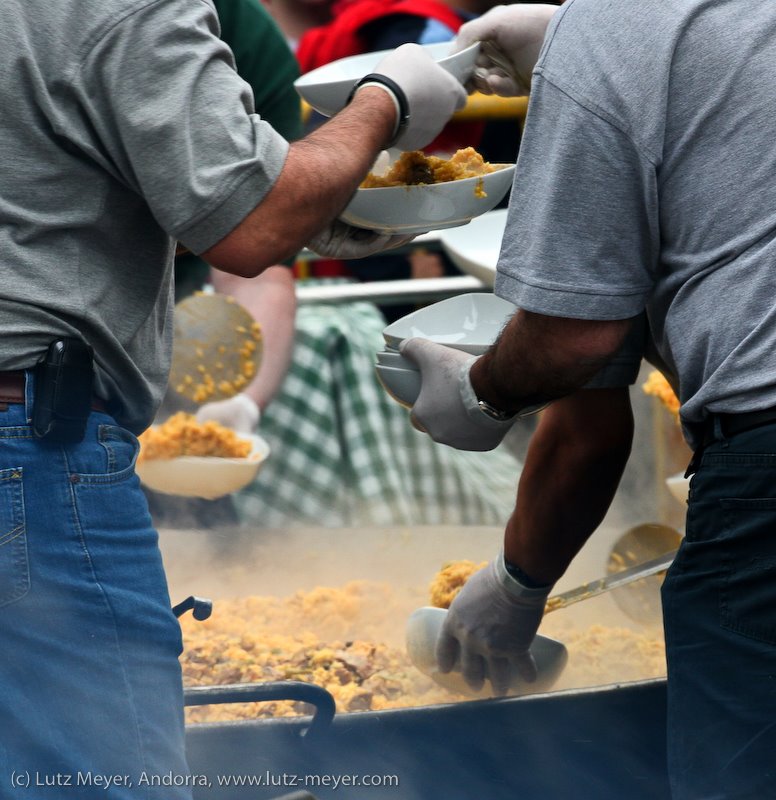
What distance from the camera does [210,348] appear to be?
253 centimetres

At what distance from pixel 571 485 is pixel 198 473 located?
0.85 metres

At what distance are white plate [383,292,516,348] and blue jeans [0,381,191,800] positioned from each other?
1.88 ft

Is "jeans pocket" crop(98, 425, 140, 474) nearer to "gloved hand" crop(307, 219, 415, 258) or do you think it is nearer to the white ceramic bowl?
"gloved hand" crop(307, 219, 415, 258)

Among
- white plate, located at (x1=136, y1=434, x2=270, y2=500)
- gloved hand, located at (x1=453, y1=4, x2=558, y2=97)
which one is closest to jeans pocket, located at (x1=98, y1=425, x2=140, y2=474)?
gloved hand, located at (x1=453, y1=4, x2=558, y2=97)

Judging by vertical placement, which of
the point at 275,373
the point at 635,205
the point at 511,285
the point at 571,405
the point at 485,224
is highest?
the point at 635,205

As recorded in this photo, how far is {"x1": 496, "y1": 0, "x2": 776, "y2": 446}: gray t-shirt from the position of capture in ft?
3.78

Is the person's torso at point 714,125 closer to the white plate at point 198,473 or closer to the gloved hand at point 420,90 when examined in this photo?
the gloved hand at point 420,90

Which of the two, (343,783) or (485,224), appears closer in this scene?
(343,783)

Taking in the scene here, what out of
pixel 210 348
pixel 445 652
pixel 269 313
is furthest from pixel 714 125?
pixel 269 313

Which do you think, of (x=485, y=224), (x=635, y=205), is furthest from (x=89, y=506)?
(x=485, y=224)

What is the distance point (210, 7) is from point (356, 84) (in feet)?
0.86

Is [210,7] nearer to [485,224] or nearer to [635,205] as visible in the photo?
[635,205]

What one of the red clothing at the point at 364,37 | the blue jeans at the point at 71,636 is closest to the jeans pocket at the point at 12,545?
the blue jeans at the point at 71,636

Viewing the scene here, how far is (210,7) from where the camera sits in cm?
118
